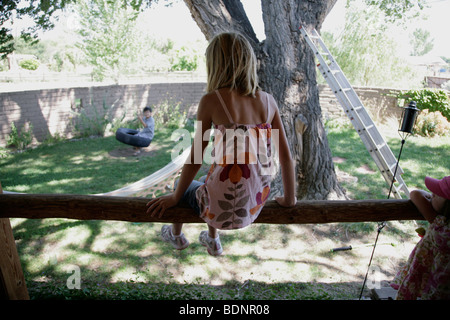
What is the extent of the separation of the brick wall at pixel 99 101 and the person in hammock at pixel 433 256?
297 inches

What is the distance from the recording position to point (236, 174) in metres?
1.43

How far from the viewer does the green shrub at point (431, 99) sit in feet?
24.8

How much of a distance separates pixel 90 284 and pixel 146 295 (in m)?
0.66

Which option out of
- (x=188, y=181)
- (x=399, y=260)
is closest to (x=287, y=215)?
(x=188, y=181)

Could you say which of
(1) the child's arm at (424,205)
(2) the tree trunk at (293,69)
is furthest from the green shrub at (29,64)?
(1) the child's arm at (424,205)

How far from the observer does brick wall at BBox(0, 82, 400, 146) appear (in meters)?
7.06

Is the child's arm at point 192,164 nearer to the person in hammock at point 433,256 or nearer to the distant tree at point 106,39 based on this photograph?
the person in hammock at point 433,256

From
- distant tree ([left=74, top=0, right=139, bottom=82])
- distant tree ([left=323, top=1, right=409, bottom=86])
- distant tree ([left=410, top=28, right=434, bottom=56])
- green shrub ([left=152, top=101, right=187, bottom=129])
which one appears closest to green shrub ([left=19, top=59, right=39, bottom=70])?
distant tree ([left=74, top=0, right=139, bottom=82])

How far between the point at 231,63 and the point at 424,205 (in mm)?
1129

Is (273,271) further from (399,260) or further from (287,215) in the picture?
(287,215)

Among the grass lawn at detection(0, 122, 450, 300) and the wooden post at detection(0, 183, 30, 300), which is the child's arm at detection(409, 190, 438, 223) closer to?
the grass lawn at detection(0, 122, 450, 300)

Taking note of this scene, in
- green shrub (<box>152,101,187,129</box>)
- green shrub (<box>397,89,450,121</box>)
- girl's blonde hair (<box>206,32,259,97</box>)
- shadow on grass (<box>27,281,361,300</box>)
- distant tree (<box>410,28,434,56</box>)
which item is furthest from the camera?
distant tree (<box>410,28,434,56</box>)

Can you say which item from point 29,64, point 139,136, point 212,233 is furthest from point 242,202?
point 29,64

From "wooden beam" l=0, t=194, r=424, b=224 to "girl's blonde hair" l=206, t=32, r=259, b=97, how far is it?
625mm
